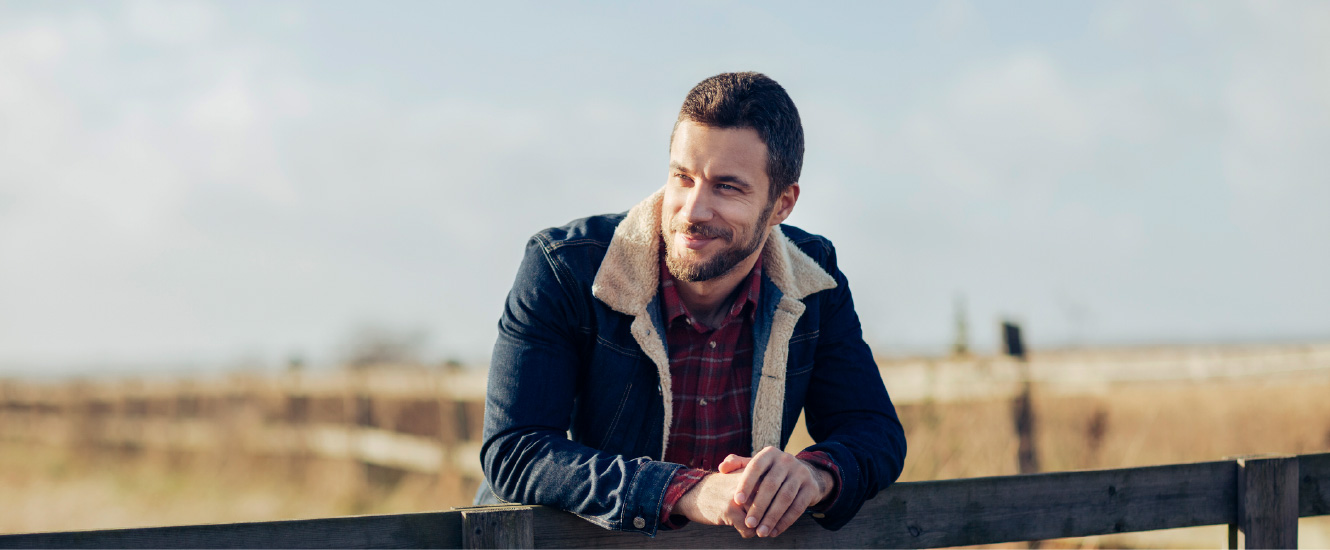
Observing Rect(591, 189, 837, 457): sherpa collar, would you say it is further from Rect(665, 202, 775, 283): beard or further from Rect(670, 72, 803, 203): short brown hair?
Rect(670, 72, 803, 203): short brown hair

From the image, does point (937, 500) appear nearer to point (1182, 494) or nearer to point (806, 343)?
point (806, 343)

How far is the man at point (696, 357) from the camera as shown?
1.82 m

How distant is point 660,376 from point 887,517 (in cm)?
59

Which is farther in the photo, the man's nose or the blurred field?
the blurred field

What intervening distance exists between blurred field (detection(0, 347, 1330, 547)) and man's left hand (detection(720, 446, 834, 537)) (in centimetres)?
291

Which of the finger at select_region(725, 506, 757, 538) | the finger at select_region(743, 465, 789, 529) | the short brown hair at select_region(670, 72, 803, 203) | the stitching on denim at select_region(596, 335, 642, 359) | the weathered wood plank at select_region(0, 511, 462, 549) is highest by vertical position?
the short brown hair at select_region(670, 72, 803, 203)

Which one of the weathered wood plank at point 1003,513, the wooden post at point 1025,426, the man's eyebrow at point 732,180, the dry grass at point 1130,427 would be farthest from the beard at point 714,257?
the wooden post at point 1025,426

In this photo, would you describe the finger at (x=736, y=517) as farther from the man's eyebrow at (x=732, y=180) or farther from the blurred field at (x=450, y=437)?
the blurred field at (x=450, y=437)

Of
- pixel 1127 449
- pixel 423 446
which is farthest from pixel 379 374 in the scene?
pixel 1127 449

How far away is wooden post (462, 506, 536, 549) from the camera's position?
1.73m

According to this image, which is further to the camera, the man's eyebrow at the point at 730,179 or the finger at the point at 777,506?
the man's eyebrow at the point at 730,179

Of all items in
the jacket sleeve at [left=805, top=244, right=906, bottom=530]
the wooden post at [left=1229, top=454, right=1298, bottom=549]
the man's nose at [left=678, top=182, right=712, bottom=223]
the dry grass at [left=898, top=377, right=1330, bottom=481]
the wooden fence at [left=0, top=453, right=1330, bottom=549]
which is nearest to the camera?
the wooden fence at [left=0, top=453, right=1330, bottom=549]

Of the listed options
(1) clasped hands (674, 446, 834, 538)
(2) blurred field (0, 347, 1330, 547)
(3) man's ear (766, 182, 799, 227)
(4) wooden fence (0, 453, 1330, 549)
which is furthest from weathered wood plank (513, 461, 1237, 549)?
(2) blurred field (0, 347, 1330, 547)

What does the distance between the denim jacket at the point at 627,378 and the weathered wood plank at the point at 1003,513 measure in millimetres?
59
